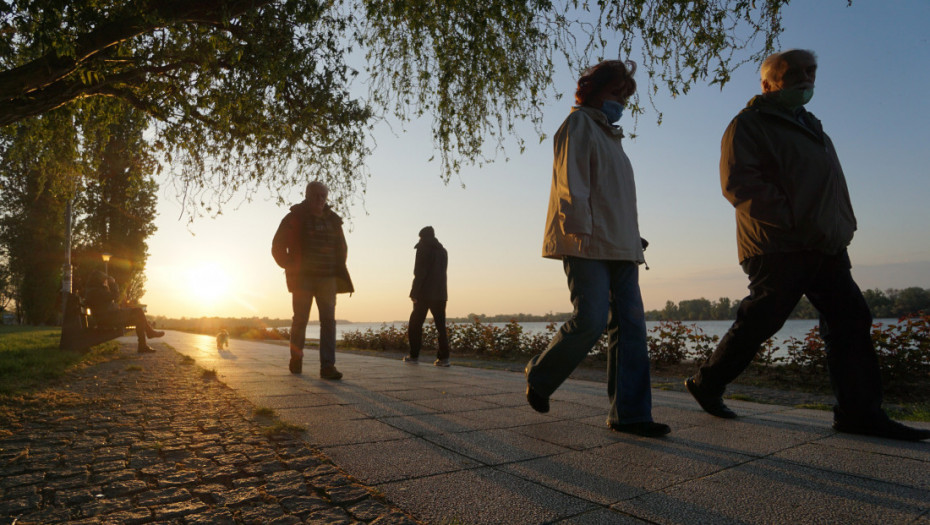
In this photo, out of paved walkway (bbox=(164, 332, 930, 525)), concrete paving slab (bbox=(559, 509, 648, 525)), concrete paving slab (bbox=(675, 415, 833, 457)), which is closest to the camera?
concrete paving slab (bbox=(559, 509, 648, 525))

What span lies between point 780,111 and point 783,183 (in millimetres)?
441

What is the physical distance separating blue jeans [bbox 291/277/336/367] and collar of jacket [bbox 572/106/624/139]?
3407 millimetres

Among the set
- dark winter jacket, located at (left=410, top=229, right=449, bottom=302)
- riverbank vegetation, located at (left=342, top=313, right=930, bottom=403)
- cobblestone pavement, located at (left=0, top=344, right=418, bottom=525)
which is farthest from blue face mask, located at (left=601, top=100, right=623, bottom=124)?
dark winter jacket, located at (left=410, top=229, right=449, bottom=302)

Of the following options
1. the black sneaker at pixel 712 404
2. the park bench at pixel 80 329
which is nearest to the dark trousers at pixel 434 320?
the park bench at pixel 80 329

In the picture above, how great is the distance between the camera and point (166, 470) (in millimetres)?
2047

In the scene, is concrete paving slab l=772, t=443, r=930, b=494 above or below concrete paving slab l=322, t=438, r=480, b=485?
above

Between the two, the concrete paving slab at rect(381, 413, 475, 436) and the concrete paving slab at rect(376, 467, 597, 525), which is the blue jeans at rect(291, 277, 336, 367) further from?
the concrete paving slab at rect(376, 467, 597, 525)

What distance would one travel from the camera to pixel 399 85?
4738 mm

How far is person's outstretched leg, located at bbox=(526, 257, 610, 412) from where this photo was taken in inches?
105

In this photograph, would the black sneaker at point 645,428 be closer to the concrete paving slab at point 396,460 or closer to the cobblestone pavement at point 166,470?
the concrete paving slab at point 396,460

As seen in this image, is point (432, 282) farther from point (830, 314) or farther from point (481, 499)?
point (481, 499)

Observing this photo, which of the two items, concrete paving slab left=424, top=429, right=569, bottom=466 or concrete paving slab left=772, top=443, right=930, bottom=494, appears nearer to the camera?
concrete paving slab left=772, top=443, right=930, bottom=494

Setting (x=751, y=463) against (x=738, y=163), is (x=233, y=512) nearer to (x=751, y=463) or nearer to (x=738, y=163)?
(x=751, y=463)

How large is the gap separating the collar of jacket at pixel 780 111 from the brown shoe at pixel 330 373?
4.21m
